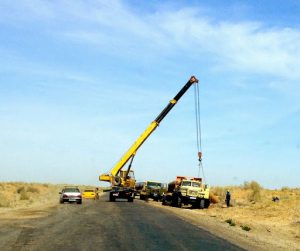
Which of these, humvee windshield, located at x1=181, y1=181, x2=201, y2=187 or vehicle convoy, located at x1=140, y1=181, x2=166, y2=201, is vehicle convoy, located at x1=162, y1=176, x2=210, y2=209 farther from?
vehicle convoy, located at x1=140, y1=181, x2=166, y2=201

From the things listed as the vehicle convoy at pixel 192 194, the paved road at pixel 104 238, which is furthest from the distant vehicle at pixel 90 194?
the paved road at pixel 104 238

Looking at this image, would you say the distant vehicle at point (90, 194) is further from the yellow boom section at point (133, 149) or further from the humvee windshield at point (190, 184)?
the humvee windshield at point (190, 184)

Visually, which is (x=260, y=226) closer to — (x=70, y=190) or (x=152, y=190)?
(x=70, y=190)

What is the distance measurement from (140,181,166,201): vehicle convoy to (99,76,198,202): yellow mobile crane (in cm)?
765

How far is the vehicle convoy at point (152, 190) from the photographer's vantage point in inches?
2350

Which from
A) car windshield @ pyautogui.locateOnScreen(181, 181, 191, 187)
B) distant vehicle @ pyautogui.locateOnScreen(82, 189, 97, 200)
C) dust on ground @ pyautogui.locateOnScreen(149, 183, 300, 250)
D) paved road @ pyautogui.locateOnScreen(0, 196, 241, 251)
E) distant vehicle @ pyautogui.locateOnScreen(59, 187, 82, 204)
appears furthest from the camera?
distant vehicle @ pyautogui.locateOnScreen(82, 189, 97, 200)

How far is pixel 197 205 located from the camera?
4406 centimetres

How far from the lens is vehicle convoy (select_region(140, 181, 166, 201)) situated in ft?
196

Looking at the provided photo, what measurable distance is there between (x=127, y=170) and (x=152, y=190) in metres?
9.12

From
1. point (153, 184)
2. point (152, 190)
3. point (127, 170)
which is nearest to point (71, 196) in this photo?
point (127, 170)

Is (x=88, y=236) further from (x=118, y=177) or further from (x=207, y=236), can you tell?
(x=118, y=177)

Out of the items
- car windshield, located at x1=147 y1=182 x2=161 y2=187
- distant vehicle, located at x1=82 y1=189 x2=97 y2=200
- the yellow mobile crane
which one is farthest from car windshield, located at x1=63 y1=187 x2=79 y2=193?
car windshield, located at x1=147 y1=182 x2=161 y2=187

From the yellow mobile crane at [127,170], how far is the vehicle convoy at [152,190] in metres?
7.65

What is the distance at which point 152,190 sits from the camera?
6044 cm
